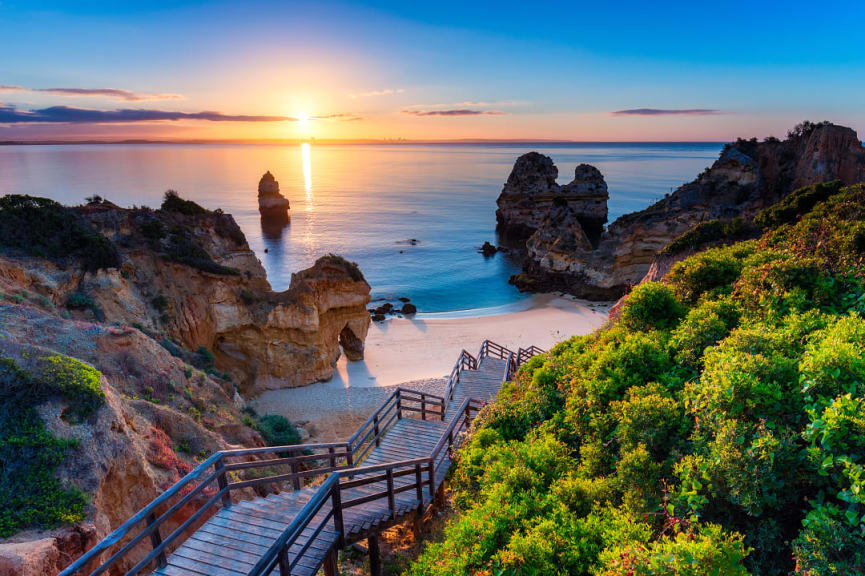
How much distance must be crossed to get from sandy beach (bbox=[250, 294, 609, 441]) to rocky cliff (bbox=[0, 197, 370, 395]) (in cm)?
180

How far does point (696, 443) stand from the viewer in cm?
544

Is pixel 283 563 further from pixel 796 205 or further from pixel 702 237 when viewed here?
pixel 702 237

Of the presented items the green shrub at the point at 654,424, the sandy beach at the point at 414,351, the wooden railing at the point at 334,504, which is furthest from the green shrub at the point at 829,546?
the sandy beach at the point at 414,351

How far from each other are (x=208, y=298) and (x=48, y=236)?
6.25m

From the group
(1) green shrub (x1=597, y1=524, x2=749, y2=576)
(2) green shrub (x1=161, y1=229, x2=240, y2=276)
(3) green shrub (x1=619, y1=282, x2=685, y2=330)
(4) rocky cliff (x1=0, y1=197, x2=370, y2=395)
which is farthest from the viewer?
(2) green shrub (x1=161, y1=229, x2=240, y2=276)

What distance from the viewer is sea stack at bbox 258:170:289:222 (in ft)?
303

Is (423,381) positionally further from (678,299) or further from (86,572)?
(86,572)

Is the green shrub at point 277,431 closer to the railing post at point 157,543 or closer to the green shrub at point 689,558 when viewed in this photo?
the railing post at point 157,543

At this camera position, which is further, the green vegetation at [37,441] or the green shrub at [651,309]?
the green shrub at [651,309]

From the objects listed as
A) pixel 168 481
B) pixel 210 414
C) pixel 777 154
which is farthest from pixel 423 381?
pixel 777 154

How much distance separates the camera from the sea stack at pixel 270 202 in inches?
3634

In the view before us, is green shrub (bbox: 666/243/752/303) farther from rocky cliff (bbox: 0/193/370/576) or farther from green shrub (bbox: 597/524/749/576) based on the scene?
rocky cliff (bbox: 0/193/370/576)

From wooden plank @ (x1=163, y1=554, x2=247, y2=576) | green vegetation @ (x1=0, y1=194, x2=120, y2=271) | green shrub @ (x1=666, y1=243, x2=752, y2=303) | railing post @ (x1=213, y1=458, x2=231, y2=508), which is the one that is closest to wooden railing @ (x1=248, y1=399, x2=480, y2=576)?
wooden plank @ (x1=163, y1=554, x2=247, y2=576)

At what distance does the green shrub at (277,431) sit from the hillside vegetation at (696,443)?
9778 millimetres
